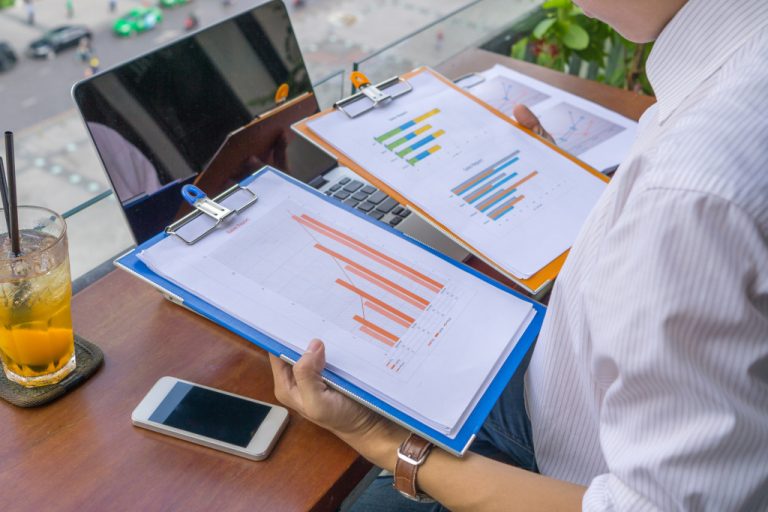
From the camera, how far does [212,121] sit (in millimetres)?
931

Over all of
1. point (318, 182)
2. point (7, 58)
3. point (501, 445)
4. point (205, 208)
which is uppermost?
point (205, 208)

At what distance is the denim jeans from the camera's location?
2.65ft

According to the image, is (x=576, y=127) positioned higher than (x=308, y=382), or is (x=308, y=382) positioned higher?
(x=308, y=382)

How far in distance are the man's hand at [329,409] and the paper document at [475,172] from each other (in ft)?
0.84

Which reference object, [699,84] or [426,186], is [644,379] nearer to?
[699,84]

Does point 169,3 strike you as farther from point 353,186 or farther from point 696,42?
point 696,42

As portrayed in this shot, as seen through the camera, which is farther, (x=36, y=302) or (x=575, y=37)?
(x=575, y=37)

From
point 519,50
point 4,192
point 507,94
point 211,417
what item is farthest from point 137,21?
point 211,417

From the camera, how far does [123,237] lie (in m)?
0.93

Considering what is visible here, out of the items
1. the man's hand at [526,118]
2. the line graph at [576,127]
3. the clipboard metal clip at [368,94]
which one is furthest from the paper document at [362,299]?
the line graph at [576,127]

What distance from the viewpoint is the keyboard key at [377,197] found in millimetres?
931

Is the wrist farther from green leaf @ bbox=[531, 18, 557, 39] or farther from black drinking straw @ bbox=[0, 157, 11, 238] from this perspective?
green leaf @ bbox=[531, 18, 557, 39]

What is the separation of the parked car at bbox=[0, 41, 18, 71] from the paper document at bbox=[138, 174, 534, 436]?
1061 cm

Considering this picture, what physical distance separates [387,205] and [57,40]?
1033cm
